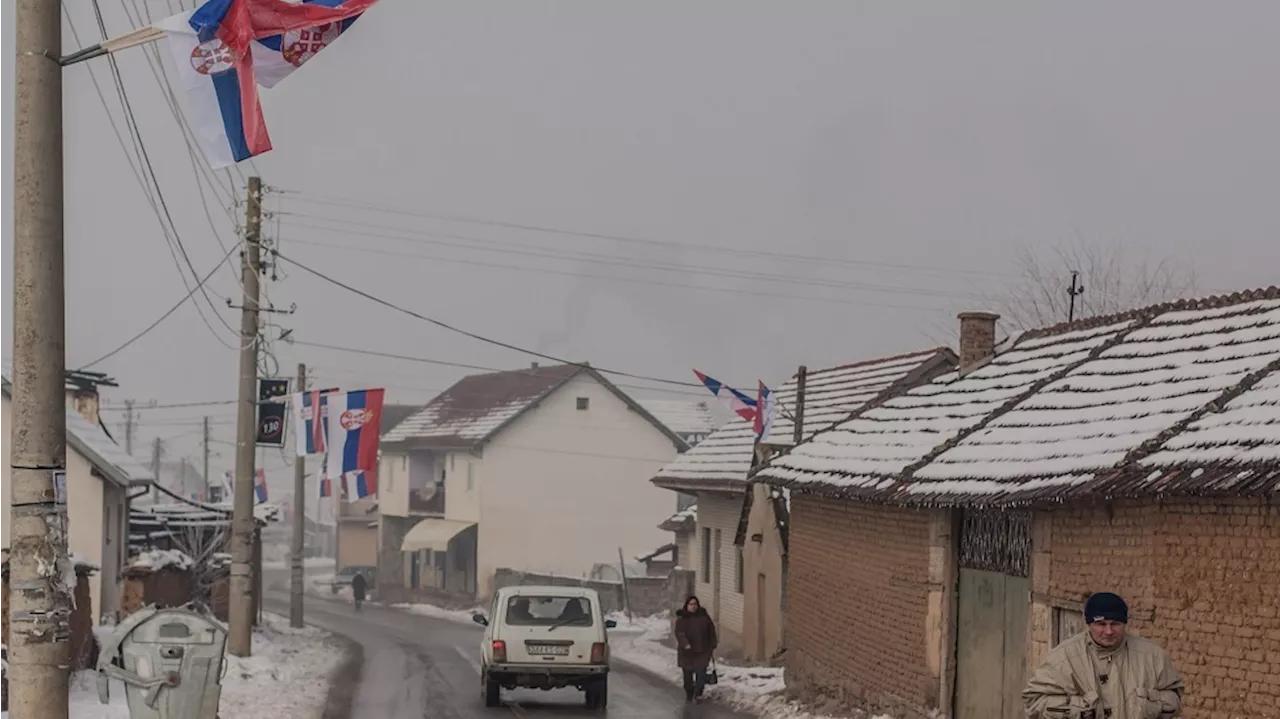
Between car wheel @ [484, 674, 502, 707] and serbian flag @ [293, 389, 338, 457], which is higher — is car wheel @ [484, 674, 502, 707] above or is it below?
below

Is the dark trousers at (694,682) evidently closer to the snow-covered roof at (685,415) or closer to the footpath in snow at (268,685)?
the footpath in snow at (268,685)

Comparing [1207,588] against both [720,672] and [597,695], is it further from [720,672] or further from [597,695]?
[720,672]

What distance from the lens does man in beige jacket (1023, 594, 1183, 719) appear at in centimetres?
747

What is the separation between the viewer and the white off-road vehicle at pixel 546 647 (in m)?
20.0

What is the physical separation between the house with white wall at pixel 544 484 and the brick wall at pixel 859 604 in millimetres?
36232

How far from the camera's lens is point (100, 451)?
29266mm

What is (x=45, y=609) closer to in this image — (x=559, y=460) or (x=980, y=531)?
(x=980, y=531)

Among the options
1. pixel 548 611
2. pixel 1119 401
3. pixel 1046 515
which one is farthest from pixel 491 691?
pixel 1119 401

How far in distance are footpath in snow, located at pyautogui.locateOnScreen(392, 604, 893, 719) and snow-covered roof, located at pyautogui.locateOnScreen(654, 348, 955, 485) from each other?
13.2ft

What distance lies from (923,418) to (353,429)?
629 inches

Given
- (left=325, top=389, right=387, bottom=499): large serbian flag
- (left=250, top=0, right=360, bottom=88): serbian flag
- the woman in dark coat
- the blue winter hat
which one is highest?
(left=250, top=0, right=360, bottom=88): serbian flag

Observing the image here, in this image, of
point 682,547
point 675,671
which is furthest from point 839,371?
point 682,547

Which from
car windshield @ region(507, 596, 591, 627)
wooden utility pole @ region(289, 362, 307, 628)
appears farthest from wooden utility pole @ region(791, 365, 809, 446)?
wooden utility pole @ region(289, 362, 307, 628)

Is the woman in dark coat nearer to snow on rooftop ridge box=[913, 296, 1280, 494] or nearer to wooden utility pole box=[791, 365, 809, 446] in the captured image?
wooden utility pole box=[791, 365, 809, 446]
